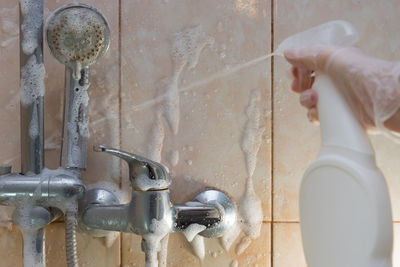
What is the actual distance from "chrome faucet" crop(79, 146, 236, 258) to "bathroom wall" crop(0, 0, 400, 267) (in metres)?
0.05

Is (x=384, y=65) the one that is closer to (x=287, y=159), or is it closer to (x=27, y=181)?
(x=287, y=159)

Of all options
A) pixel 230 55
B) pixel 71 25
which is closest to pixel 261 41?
pixel 230 55

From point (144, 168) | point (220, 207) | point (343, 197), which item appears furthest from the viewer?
point (220, 207)

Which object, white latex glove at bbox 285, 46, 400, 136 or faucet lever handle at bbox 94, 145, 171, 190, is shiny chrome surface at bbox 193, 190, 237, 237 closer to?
faucet lever handle at bbox 94, 145, 171, 190

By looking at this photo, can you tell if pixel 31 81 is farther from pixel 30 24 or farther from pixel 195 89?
pixel 195 89

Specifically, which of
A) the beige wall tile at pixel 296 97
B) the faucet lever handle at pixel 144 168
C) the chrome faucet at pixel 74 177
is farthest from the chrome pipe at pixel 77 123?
the beige wall tile at pixel 296 97

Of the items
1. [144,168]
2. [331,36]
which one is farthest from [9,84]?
[331,36]

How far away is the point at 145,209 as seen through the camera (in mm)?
662

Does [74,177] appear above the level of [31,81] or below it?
below

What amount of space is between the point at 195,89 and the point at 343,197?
348 millimetres

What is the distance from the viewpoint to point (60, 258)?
783 mm

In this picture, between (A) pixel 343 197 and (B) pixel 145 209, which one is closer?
(A) pixel 343 197

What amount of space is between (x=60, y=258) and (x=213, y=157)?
0.32m

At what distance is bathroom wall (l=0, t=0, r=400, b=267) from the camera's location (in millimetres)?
779
